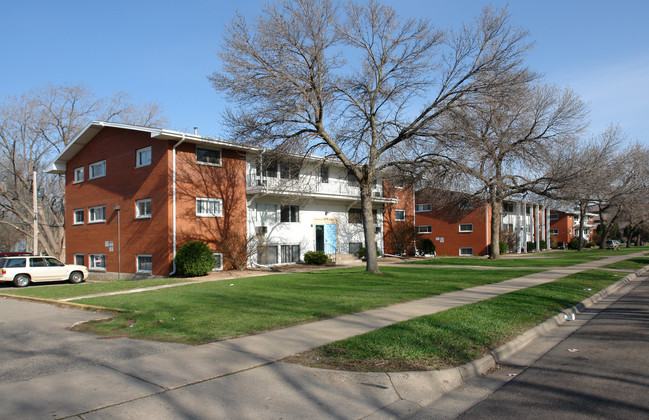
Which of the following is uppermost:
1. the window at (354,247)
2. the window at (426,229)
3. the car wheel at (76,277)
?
the window at (426,229)

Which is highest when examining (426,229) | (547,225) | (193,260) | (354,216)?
(354,216)

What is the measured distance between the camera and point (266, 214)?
90.3ft

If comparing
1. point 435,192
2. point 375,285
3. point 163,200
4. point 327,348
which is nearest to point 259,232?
point 163,200

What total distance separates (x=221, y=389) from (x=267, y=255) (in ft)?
72.2

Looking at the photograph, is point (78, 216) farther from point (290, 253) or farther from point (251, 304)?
point (251, 304)

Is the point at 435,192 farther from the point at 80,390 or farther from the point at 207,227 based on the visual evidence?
the point at 80,390

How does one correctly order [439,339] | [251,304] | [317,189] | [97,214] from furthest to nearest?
[317,189] < [97,214] < [251,304] < [439,339]

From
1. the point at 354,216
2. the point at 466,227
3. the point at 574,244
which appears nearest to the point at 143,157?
the point at 354,216

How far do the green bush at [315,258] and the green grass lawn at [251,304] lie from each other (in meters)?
9.88

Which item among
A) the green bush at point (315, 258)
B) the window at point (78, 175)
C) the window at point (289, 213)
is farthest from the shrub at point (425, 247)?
the window at point (78, 175)

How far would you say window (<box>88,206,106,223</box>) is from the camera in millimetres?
27391

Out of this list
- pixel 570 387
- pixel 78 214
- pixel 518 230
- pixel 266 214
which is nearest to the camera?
pixel 570 387

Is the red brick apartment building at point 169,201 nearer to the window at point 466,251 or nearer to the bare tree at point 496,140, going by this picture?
the bare tree at point 496,140

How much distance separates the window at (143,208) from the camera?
24328 millimetres
